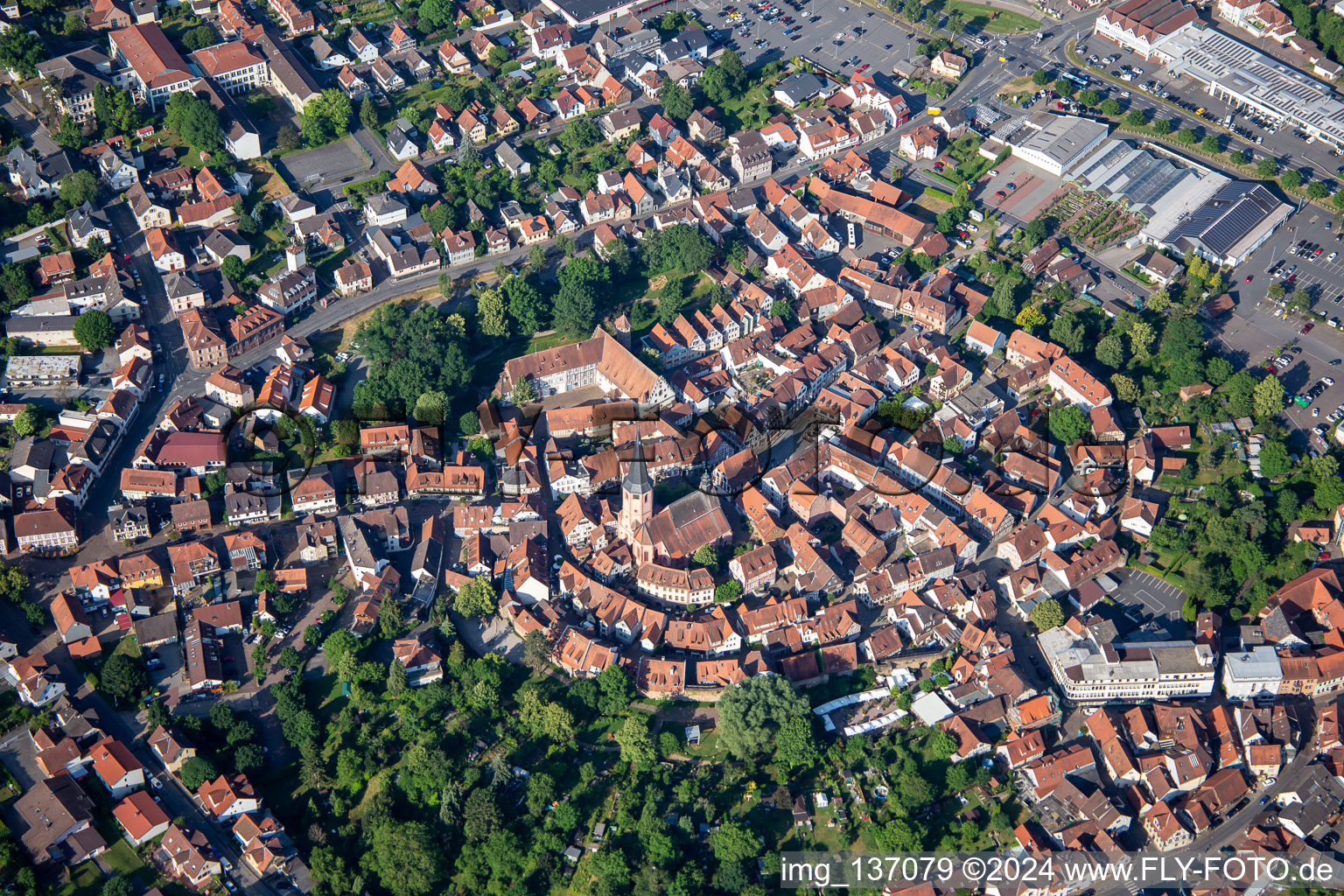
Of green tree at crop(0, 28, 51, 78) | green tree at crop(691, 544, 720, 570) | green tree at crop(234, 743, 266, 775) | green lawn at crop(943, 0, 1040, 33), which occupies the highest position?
green tree at crop(0, 28, 51, 78)

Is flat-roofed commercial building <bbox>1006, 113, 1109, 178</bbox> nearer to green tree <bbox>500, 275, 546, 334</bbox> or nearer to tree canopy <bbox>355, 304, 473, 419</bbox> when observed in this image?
green tree <bbox>500, 275, 546, 334</bbox>

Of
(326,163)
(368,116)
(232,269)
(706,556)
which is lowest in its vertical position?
(706,556)

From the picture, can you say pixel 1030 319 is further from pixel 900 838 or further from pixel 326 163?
pixel 326 163

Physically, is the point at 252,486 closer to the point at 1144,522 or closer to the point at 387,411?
the point at 387,411

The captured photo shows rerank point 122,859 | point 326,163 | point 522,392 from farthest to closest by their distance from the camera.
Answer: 1. point 326,163
2. point 522,392
3. point 122,859

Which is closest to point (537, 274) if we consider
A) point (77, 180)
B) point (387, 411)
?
point (387, 411)

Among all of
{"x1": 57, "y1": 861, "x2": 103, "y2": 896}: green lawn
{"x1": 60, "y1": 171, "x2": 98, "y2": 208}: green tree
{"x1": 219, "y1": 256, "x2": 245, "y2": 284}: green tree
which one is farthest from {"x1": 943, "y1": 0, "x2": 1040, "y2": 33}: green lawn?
{"x1": 57, "y1": 861, "x2": 103, "y2": 896}: green lawn

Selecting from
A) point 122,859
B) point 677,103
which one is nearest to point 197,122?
point 677,103
